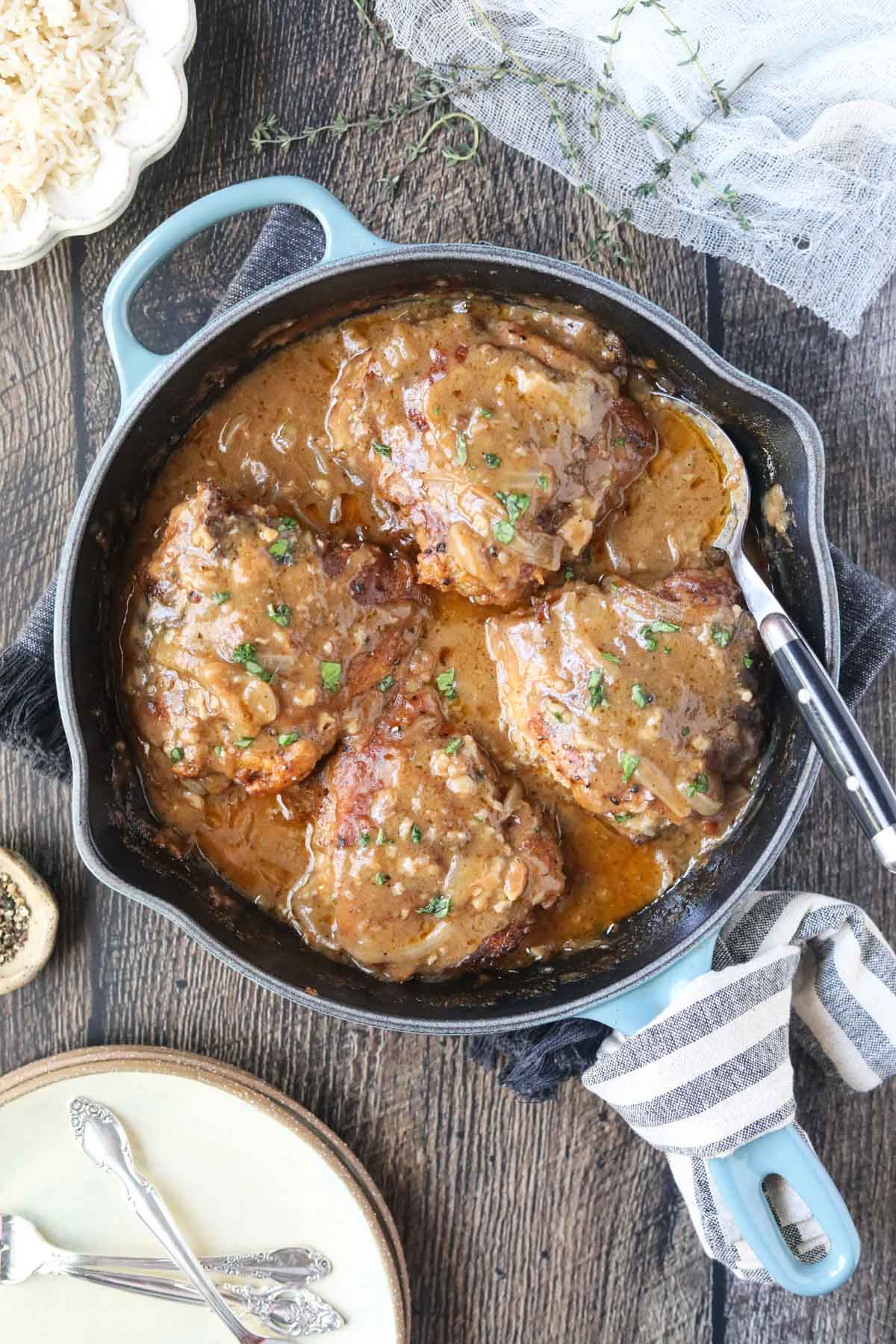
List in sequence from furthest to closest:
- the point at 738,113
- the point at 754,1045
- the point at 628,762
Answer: the point at 738,113, the point at 754,1045, the point at 628,762

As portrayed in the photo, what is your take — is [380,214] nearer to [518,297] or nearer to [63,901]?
[518,297]

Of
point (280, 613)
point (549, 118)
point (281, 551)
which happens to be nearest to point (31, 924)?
point (280, 613)

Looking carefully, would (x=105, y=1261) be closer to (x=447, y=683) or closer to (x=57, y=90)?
(x=447, y=683)

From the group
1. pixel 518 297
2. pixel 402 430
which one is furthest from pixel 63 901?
pixel 518 297

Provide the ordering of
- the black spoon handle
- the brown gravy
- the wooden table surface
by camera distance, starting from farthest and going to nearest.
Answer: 1. the wooden table surface
2. the brown gravy
3. the black spoon handle

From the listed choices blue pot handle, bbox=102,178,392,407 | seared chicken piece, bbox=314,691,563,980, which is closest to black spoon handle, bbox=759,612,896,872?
seared chicken piece, bbox=314,691,563,980

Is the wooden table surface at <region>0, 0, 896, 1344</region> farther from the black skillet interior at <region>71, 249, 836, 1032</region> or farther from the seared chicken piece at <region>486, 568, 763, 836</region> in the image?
the seared chicken piece at <region>486, 568, 763, 836</region>

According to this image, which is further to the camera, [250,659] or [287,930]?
[287,930]
